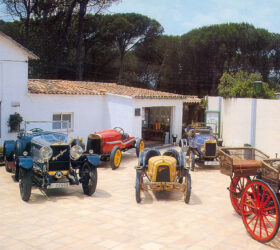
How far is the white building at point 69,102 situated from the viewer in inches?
533

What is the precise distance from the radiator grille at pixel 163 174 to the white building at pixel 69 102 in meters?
7.24

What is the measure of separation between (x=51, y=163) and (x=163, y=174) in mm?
2723

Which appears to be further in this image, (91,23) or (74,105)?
(91,23)

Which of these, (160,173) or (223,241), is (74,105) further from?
(223,241)

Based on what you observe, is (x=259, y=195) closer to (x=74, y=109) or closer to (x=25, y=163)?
(x=25, y=163)

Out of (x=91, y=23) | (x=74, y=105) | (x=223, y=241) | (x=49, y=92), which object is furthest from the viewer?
(x=91, y=23)

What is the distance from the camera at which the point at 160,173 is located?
28.5 ft

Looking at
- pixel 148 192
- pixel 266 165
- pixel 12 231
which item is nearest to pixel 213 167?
pixel 148 192

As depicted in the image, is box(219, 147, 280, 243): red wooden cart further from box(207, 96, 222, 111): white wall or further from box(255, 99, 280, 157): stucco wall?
box(207, 96, 222, 111): white wall

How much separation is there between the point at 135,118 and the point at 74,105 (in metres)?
2.72

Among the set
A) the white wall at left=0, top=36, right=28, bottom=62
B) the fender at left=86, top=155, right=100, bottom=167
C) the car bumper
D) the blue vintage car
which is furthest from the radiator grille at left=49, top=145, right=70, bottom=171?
the white wall at left=0, top=36, right=28, bottom=62

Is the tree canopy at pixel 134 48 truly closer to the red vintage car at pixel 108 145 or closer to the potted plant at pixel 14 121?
the potted plant at pixel 14 121

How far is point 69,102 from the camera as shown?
15.6 meters

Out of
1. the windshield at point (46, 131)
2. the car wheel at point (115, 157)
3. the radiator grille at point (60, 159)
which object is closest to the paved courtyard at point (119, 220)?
the radiator grille at point (60, 159)
